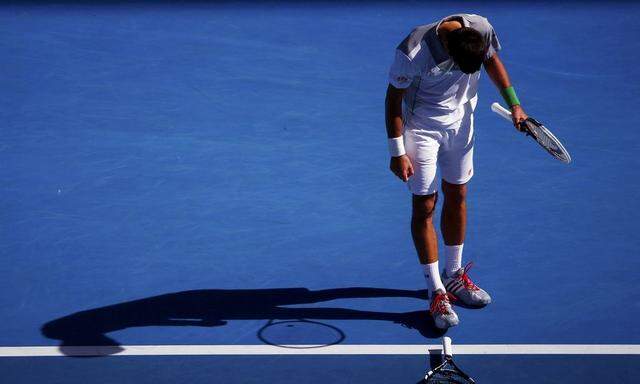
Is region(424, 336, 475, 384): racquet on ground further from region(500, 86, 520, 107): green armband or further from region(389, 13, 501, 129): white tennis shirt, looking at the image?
region(500, 86, 520, 107): green armband

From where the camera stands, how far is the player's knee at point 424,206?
6.02 meters

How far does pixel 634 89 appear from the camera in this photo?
947 cm

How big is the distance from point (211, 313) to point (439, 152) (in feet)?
5.83

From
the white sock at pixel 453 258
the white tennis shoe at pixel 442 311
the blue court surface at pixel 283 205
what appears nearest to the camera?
the blue court surface at pixel 283 205

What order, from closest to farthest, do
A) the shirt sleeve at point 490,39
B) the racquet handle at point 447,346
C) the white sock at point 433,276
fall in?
the racquet handle at point 447,346, the shirt sleeve at point 490,39, the white sock at point 433,276

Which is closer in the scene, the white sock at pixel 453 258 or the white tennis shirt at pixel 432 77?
the white tennis shirt at pixel 432 77

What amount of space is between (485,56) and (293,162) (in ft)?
9.23

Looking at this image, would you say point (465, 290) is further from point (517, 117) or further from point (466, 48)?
point (466, 48)

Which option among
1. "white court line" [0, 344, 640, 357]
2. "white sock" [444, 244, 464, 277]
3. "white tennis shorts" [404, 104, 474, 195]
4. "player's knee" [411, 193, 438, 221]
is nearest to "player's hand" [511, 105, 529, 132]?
"white tennis shorts" [404, 104, 474, 195]

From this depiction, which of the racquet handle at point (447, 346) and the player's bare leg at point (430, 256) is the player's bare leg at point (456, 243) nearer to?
the player's bare leg at point (430, 256)

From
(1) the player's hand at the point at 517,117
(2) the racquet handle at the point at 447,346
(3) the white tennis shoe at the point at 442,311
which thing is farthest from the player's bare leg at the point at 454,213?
(2) the racquet handle at the point at 447,346

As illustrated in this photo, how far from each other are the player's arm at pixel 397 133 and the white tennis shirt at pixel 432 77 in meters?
0.11

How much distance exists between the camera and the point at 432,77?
5.68 meters

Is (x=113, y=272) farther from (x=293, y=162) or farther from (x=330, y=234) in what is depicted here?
(x=293, y=162)
